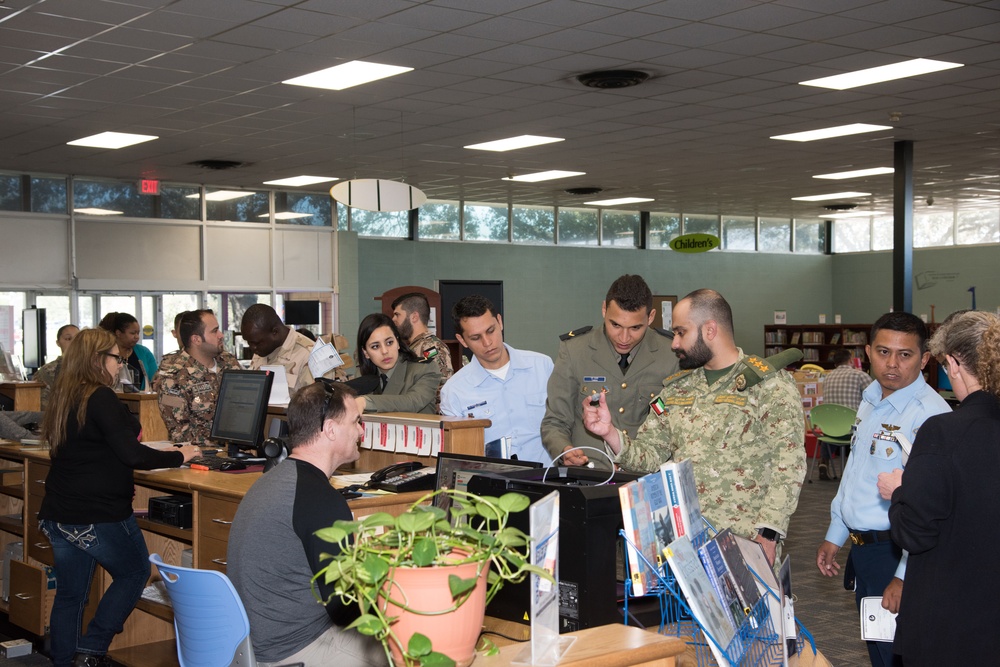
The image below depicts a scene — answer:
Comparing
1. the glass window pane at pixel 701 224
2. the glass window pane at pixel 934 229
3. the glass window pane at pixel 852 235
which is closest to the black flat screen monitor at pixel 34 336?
the glass window pane at pixel 701 224

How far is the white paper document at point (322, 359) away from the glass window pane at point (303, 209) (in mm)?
10392

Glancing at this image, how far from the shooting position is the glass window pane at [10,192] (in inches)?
497

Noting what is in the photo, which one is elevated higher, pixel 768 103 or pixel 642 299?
pixel 768 103

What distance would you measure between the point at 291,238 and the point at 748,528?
12.7 meters

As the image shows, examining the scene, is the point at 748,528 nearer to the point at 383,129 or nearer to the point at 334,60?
the point at 334,60

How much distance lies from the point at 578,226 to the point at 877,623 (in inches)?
632

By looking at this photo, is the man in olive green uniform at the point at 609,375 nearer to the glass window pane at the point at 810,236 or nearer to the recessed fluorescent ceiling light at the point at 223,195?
the recessed fluorescent ceiling light at the point at 223,195

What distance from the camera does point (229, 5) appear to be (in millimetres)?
6164

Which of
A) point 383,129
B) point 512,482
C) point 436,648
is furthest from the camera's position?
point 383,129

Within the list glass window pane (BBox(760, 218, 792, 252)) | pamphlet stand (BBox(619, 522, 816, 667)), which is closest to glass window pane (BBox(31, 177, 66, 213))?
pamphlet stand (BBox(619, 522, 816, 667))

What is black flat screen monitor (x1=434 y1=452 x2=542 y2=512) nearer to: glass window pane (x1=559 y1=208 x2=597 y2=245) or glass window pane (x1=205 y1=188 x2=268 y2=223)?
glass window pane (x1=205 y1=188 x2=268 y2=223)

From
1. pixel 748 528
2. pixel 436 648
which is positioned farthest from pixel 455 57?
pixel 436 648

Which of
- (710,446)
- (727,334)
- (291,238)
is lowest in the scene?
(710,446)

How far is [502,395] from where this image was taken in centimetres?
461
